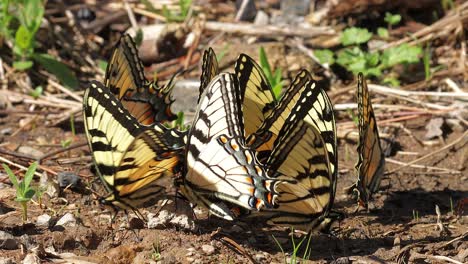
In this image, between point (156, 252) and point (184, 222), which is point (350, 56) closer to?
point (184, 222)

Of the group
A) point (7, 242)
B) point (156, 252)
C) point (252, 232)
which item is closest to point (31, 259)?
point (7, 242)

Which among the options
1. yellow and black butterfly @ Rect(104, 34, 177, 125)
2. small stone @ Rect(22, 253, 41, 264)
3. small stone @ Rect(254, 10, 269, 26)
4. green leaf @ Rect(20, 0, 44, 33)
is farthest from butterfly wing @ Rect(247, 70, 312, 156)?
small stone @ Rect(254, 10, 269, 26)

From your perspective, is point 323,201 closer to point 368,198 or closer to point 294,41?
point 368,198

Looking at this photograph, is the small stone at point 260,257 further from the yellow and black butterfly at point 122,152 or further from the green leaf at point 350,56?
the green leaf at point 350,56

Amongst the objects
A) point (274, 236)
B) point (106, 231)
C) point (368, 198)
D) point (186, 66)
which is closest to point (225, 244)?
point (274, 236)

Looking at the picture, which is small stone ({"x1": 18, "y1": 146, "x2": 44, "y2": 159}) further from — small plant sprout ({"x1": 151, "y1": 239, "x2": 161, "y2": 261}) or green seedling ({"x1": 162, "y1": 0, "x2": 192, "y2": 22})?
green seedling ({"x1": 162, "y1": 0, "x2": 192, "y2": 22})
